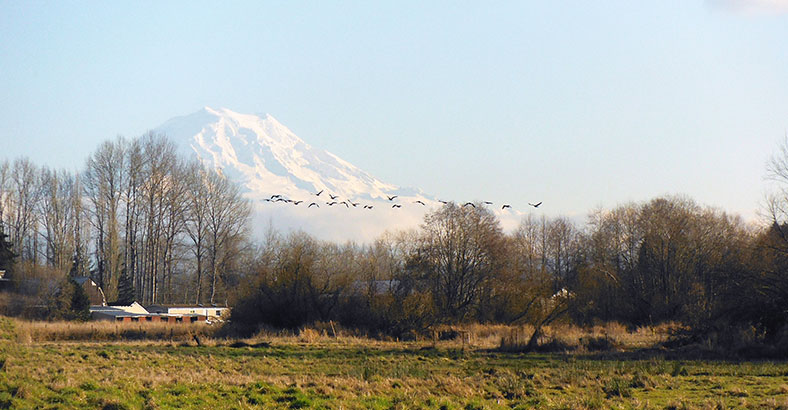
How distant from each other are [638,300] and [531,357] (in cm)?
3042

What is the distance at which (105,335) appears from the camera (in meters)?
41.6

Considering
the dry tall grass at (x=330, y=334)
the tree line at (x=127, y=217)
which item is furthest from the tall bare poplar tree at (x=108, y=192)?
the dry tall grass at (x=330, y=334)

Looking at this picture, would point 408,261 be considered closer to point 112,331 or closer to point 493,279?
point 493,279

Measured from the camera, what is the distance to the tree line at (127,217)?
6862 centimetres

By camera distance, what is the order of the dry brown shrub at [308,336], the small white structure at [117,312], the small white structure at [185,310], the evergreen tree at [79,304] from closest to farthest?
the dry brown shrub at [308,336] < the evergreen tree at [79,304] < the small white structure at [117,312] < the small white structure at [185,310]

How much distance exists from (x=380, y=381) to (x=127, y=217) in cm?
5800

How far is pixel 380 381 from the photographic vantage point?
59.8 ft

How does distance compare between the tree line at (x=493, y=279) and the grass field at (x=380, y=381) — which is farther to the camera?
the tree line at (x=493, y=279)

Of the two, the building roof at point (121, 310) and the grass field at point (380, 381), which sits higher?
the building roof at point (121, 310)

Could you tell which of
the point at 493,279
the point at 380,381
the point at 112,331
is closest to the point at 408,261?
the point at 493,279

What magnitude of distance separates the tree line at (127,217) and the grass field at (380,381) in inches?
1684

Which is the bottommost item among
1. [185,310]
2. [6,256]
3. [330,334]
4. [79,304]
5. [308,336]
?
[330,334]

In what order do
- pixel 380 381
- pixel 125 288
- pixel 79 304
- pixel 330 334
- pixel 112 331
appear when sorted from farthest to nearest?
pixel 125 288 < pixel 79 304 < pixel 330 334 < pixel 112 331 < pixel 380 381

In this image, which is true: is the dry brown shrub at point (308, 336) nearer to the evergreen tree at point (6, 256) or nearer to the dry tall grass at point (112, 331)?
the dry tall grass at point (112, 331)
